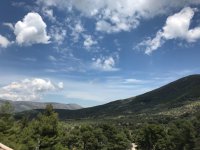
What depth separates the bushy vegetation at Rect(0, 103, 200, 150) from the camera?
46.3 metres

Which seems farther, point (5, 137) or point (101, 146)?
point (101, 146)

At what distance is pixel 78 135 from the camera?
361 feet

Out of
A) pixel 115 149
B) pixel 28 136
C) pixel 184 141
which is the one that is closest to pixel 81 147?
pixel 115 149

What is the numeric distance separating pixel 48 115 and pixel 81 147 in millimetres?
65338

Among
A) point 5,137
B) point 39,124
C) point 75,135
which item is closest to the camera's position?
point 39,124

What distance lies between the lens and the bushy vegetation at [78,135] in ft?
152

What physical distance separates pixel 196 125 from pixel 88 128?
130ft

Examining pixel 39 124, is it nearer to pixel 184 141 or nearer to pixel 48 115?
pixel 48 115

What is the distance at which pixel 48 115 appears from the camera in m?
47.4

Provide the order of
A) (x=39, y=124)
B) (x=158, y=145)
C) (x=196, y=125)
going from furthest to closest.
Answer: (x=158, y=145)
(x=196, y=125)
(x=39, y=124)

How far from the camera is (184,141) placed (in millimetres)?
85750

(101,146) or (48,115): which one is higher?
(48,115)

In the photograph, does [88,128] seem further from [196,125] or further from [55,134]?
[55,134]

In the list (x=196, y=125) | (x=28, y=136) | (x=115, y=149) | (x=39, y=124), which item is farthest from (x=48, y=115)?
(x=115, y=149)
